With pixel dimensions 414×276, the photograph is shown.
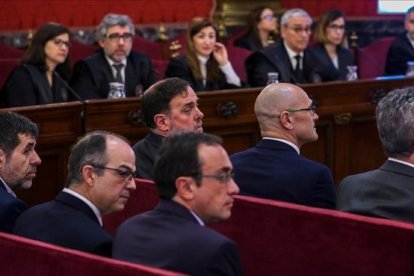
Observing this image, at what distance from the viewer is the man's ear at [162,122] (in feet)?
15.8

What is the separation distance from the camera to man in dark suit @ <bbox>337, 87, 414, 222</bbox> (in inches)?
154

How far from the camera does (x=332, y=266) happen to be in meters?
3.72

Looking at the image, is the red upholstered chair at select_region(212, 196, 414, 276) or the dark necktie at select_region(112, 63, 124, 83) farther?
the dark necktie at select_region(112, 63, 124, 83)

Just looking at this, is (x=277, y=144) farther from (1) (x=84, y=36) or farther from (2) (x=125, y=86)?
(1) (x=84, y=36)

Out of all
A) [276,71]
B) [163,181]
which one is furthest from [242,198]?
[276,71]

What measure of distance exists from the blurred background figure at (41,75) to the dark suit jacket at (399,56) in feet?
9.21

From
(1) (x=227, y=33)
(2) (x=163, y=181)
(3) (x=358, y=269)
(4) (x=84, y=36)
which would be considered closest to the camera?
(2) (x=163, y=181)

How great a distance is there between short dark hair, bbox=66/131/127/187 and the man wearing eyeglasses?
13.0 ft

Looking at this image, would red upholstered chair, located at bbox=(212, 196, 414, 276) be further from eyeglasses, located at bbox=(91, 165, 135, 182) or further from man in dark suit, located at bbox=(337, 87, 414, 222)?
eyeglasses, located at bbox=(91, 165, 135, 182)

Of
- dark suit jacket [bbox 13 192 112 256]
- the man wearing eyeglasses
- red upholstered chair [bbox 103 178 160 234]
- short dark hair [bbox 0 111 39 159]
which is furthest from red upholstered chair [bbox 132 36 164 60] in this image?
dark suit jacket [bbox 13 192 112 256]

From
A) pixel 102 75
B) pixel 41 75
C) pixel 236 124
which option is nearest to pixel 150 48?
pixel 102 75

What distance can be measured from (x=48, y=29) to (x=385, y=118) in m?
3.31

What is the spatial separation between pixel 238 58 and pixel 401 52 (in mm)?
1347

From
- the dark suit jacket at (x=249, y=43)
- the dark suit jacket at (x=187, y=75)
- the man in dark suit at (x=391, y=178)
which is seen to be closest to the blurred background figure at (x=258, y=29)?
the dark suit jacket at (x=249, y=43)
